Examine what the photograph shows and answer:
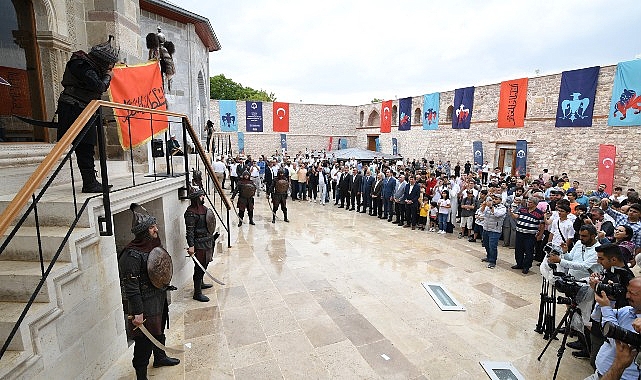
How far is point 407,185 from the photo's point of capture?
10.5 metres

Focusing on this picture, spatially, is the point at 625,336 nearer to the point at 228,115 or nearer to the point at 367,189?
the point at 367,189

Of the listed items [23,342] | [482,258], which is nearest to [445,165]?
[482,258]

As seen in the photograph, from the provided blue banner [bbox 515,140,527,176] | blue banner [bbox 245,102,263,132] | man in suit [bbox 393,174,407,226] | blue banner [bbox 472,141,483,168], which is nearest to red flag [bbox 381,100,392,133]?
blue banner [bbox 472,141,483,168]

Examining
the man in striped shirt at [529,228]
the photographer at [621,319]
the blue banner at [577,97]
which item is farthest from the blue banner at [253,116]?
the photographer at [621,319]

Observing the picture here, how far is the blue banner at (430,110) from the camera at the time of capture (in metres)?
22.2

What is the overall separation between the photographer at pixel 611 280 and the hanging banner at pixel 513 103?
52.8ft

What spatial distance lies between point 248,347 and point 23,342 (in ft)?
7.11

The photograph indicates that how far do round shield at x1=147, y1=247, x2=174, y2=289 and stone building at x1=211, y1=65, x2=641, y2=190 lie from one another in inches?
660

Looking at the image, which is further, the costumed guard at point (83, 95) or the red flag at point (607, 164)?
the red flag at point (607, 164)

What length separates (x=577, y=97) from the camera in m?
14.4

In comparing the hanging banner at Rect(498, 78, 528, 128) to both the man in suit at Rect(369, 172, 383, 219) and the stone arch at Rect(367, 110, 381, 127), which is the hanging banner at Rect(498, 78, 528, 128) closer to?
the man in suit at Rect(369, 172, 383, 219)

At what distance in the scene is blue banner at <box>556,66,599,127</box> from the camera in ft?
45.2

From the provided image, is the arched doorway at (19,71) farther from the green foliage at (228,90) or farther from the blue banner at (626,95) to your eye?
the green foliage at (228,90)

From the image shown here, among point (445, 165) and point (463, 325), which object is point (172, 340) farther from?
point (445, 165)
